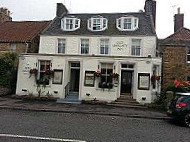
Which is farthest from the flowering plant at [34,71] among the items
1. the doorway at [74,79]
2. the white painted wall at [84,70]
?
the doorway at [74,79]

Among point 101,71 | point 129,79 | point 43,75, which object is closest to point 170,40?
point 129,79

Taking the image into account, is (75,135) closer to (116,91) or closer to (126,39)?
(116,91)

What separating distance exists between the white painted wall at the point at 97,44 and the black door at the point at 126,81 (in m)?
2.78

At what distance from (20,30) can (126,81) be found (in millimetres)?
15859

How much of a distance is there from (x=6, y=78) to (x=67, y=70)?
21.1 feet

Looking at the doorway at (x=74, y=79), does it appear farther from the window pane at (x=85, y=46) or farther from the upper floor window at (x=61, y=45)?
the upper floor window at (x=61, y=45)

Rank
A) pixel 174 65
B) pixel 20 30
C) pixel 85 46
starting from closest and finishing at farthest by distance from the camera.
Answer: pixel 174 65
pixel 85 46
pixel 20 30

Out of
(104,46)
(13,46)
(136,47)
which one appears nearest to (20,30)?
(13,46)

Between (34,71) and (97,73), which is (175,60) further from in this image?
(34,71)

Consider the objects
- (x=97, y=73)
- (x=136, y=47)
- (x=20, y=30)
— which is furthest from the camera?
(x=20, y=30)

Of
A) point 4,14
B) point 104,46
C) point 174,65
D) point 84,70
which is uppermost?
point 4,14

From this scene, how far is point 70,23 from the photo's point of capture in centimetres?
2341

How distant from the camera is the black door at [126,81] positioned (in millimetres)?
18922

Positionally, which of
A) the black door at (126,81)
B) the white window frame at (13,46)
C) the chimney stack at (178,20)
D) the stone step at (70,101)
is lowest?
the stone step at (70,101)
